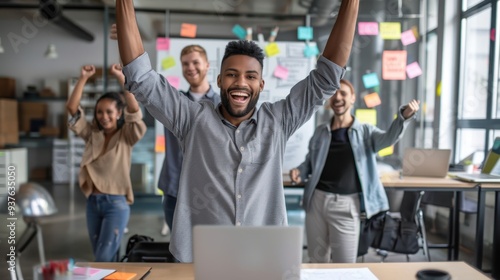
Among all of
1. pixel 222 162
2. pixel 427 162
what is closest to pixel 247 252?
pixel 222 162

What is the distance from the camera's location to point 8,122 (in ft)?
25.2

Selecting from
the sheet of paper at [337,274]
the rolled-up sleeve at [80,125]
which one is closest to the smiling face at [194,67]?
the rolled-up sleeve at [80,125]

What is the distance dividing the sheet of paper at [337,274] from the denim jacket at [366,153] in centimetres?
101

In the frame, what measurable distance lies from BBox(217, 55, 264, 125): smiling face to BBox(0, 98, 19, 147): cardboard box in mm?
7504

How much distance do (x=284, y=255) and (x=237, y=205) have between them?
32 centimetres

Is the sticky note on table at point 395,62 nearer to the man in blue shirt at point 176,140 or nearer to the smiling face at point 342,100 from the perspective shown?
the smiling face at point 342,100

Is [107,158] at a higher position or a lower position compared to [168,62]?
lower

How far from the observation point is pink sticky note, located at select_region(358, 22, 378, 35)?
14.5 feet

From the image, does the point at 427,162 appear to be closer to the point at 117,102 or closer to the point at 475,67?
the point at 475,67

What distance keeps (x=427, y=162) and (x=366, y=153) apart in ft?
3.34

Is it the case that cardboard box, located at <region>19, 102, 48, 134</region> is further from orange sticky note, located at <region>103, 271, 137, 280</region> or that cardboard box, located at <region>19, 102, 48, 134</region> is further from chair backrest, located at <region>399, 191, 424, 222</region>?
orange sticky note, located at <region>103, 271, 137, 280</region>

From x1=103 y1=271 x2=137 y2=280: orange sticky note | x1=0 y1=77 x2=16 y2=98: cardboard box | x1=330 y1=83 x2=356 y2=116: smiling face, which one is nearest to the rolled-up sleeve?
x1=103 y1=271 x2=137 y2=280: orange sticky note

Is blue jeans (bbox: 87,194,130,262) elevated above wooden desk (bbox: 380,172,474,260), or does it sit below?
below

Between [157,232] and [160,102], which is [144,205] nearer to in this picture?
[157,232]
